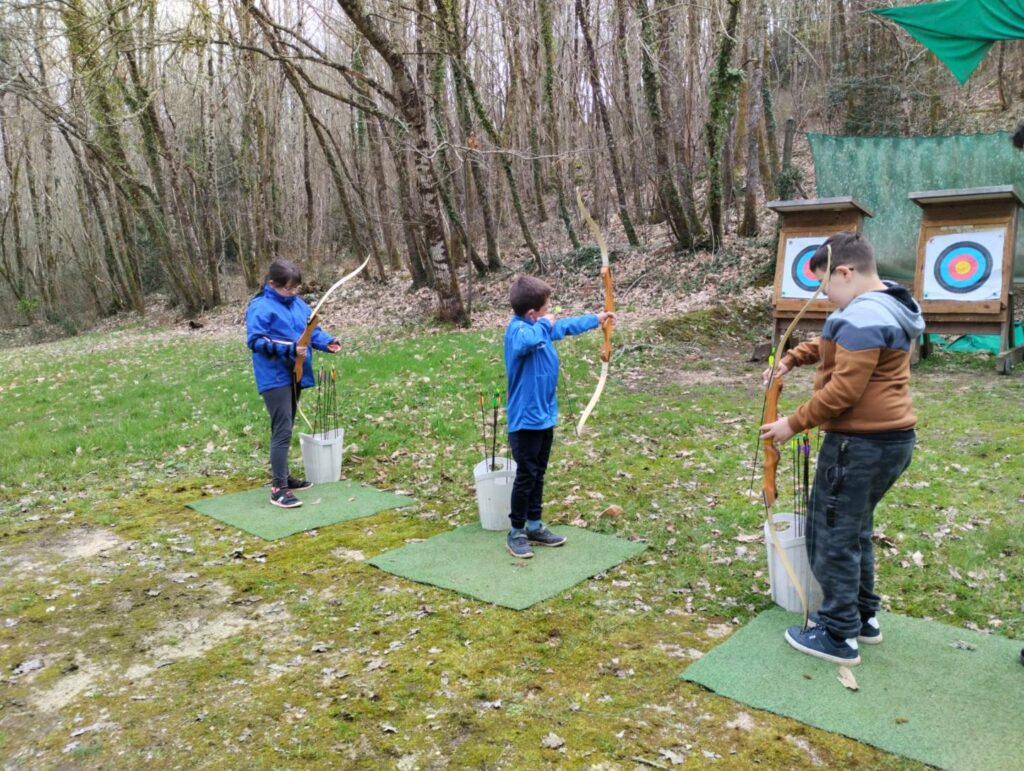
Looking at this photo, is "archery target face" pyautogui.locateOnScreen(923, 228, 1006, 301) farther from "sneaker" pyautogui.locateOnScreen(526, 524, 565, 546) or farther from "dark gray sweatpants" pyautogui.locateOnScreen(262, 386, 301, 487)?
"dark gray sweatpants" pyautogui.locateOnScreen(262, 386, 301, 487)

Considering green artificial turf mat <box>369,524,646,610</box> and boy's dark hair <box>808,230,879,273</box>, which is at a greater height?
boy's dark hair <box>808,230,879,273</box>

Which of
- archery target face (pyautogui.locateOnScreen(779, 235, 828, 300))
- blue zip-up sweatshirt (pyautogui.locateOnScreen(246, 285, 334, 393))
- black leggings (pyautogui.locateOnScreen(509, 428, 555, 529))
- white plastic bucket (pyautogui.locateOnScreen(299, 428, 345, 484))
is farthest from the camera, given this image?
archery target face (pyautogui.locateOnScreen(779, 235, 828, 300))

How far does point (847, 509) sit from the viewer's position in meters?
2.66

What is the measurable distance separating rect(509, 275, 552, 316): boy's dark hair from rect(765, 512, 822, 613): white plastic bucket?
145 cm

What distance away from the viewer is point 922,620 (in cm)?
304

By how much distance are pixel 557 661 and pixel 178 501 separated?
11.0ft

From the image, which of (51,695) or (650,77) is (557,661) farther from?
(650,77)

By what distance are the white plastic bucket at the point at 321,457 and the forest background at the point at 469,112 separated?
5585 millimetres

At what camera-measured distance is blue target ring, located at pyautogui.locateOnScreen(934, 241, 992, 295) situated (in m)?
7.71

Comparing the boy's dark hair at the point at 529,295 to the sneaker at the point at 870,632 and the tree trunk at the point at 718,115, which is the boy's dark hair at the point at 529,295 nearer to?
the sneaker at the point at 870,632

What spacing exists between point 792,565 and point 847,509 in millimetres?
523

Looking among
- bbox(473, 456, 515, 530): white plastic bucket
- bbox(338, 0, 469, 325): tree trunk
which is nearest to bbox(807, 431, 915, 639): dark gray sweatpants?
bbox(473, 456, 515, 530): white plastic bucket

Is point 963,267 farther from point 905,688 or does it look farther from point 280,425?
point 280,425

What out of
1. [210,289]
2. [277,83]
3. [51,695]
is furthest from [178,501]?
[277,83]
